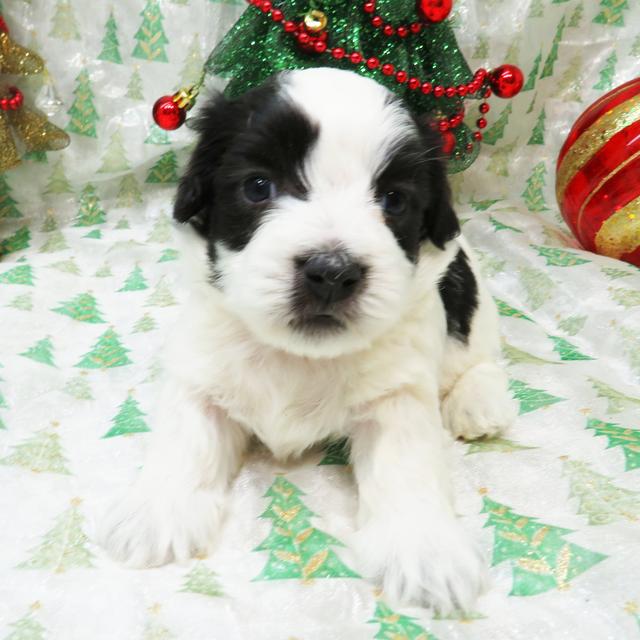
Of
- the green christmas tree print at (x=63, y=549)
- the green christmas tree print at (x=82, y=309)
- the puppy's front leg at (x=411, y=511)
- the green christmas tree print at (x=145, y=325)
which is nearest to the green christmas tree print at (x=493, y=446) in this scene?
the puppy's front leg at (x=411, y=511)

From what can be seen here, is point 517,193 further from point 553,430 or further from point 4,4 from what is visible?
point 4,4

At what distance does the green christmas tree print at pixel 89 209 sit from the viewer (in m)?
3.34

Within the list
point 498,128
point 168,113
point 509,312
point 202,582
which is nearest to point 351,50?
point 168,113

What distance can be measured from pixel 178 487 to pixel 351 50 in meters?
1.50

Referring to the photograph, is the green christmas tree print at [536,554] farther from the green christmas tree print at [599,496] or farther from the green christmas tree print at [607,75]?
the green christmas tree print at [607,75]

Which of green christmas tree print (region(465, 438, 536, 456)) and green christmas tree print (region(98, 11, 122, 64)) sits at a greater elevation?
green christmas tree print (region(98, 11, 122, 64))

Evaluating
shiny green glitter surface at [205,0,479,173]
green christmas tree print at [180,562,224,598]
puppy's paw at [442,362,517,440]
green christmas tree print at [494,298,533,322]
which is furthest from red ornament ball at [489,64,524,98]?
green christmas tree print at [180,562,224,598]

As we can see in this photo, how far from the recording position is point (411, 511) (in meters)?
1.43

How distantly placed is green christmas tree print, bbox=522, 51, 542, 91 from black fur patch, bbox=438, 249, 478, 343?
5.26 ft

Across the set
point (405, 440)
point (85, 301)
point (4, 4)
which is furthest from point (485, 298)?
point (4, 4)

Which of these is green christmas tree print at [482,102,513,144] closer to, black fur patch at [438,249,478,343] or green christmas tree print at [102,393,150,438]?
black fur patch at [438,249,478,343]

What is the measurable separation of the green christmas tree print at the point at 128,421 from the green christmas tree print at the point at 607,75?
2.81 metres

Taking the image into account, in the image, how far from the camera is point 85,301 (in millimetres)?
2572

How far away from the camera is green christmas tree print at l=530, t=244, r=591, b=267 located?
2819mm
